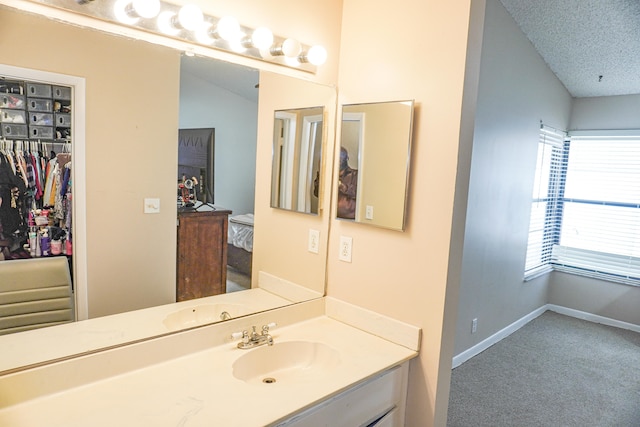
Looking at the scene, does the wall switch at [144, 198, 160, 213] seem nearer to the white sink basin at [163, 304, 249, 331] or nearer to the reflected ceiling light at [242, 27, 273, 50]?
Result: the white sink basin at [163, 304, 249, 331]

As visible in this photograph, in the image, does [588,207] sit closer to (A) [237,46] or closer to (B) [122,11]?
(A) [237,46]

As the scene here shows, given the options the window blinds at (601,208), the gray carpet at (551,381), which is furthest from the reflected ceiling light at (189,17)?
the window blinds at (601,208)

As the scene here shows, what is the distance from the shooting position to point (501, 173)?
352 centimetres

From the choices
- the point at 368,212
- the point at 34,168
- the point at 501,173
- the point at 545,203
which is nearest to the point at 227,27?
the point at 34,168

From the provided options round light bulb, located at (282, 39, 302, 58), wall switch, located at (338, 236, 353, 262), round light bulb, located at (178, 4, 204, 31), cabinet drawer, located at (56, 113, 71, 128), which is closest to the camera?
cabinet drawer, located at (56, 113, 71, 128)

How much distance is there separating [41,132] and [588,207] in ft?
16.9

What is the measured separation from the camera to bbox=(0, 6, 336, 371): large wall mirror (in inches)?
47.2

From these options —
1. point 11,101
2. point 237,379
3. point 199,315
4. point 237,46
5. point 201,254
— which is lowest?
point 237,379

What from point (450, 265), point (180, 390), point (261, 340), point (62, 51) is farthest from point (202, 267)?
point (450, 265)

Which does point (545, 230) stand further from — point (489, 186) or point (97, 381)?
point (97, 381)

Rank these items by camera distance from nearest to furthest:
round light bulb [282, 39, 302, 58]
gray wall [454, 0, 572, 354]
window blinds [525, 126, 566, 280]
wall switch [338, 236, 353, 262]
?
round light bulb [282, 39, 302, 58] < wall switch [338, 236, 353, 262] < gray wall [454, 0, 572, 354] < window blinds [525, 126, 566, 280]

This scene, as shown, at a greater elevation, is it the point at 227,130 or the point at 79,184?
the point at 227,130

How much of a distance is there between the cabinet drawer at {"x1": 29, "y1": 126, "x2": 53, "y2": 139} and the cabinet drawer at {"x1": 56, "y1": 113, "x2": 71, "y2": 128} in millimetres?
29

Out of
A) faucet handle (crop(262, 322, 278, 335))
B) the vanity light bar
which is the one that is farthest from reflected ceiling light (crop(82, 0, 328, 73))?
faucet handle (crop(262, 322, 278, 335))
